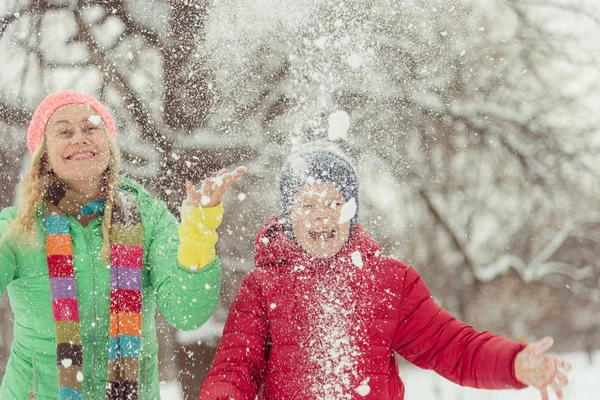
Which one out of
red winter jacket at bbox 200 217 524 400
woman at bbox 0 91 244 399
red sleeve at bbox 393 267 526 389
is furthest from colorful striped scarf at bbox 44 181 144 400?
red sleeve at bbox 393 267 526 389

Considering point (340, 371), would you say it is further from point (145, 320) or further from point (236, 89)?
point (236, 89)

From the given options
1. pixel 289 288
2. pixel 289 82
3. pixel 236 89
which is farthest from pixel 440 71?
pixel 289 288

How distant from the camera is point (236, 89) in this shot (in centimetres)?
283

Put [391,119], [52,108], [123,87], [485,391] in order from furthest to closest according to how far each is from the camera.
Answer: [485,391]
[391,119]
[123,87]
[52,108]

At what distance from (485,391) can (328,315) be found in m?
1.83

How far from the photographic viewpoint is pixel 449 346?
1.67m

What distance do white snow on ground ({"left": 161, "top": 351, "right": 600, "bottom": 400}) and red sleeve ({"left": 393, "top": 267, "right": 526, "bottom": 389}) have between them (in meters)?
1.47

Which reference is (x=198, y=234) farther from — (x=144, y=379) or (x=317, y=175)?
(x=144, y=379)

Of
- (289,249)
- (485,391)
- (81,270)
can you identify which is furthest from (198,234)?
(485,391)

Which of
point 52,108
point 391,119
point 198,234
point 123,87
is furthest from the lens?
point 391,119

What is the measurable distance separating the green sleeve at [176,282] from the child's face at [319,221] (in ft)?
0.84

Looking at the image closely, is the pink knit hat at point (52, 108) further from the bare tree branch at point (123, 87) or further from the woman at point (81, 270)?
the bare tree branch at point (123, 87)

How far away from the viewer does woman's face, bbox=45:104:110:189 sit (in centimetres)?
172

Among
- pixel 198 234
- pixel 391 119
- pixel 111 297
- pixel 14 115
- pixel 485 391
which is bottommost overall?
pixel 485 391
